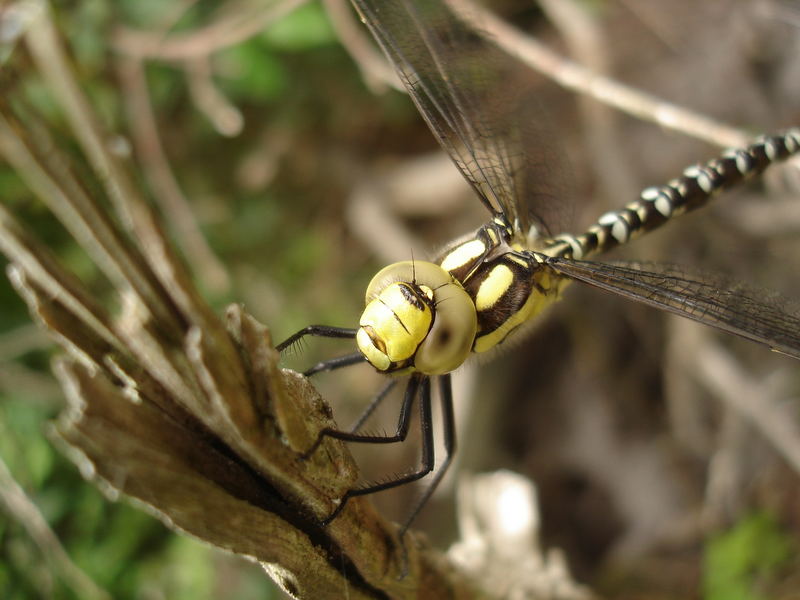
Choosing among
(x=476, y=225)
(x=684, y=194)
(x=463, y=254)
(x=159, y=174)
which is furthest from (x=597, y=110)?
(x=159, y=174)

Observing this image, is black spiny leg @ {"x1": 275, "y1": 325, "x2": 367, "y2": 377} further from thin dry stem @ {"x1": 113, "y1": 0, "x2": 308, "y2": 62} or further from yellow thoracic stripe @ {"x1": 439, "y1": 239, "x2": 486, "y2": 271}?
thin dry stem @ {"x1": 113, "y1": 0, "x2": 308, "y2": 62}

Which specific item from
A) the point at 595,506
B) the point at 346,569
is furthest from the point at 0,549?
the point at 595,506

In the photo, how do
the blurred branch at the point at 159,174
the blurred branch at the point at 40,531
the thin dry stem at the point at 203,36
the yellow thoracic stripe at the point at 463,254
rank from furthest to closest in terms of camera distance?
the blurred branch at the point at 159,174
the thin dry stem at the point at 203,36
the blurred branch at the point at 40,531
the yellow thoracic stripe at the point at 463,254

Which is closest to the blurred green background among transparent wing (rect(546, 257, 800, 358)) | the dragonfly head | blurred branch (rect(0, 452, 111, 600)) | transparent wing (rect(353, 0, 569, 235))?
blurred branch (rect(0, 452, 111, 600))

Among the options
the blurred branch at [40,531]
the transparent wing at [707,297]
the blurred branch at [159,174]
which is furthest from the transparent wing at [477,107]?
the blurred branch at [40,531]

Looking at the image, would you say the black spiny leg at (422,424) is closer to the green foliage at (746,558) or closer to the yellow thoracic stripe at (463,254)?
the yellow thoracic stripe at (463,254)

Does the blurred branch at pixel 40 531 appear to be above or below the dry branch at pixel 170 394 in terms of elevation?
below

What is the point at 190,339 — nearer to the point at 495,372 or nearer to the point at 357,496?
the point at 357,496

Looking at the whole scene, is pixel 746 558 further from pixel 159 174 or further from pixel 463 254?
pixel 159 174

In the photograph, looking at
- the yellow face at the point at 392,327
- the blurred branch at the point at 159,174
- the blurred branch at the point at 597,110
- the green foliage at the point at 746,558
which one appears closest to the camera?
the yellow face at the point at 392,327
